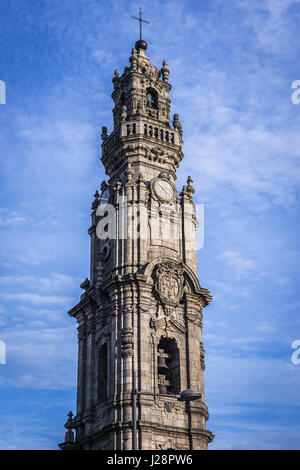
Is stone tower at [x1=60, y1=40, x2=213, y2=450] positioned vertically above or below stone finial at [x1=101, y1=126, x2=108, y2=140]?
below

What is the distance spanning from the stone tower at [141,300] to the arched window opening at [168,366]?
0.07 metres

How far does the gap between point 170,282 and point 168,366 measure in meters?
5.52

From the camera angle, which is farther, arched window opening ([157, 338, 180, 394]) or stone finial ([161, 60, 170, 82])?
stone finial ([161, 60, 170, 82])

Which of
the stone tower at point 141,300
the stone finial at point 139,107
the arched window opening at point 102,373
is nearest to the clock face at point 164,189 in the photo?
the stone tower at point 141,300

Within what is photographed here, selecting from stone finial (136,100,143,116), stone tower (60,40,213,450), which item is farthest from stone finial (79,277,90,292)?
stone finial (136,100,143,116)

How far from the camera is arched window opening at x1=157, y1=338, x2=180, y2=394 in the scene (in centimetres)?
4219

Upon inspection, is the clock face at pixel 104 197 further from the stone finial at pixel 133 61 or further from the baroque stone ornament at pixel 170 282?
the stone finial at pixel 133 61

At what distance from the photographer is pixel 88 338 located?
4631 centimetres

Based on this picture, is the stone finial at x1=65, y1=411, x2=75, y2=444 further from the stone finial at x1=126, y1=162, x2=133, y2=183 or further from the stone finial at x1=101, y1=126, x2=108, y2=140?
the stone finial at x1=101, y1=126, x2=108, y2=140

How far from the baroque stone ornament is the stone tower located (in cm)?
7

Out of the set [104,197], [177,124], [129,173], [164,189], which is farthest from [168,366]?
[177,124]

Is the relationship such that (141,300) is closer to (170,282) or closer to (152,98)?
(170,282)

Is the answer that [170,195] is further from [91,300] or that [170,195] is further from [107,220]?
[91,300]
